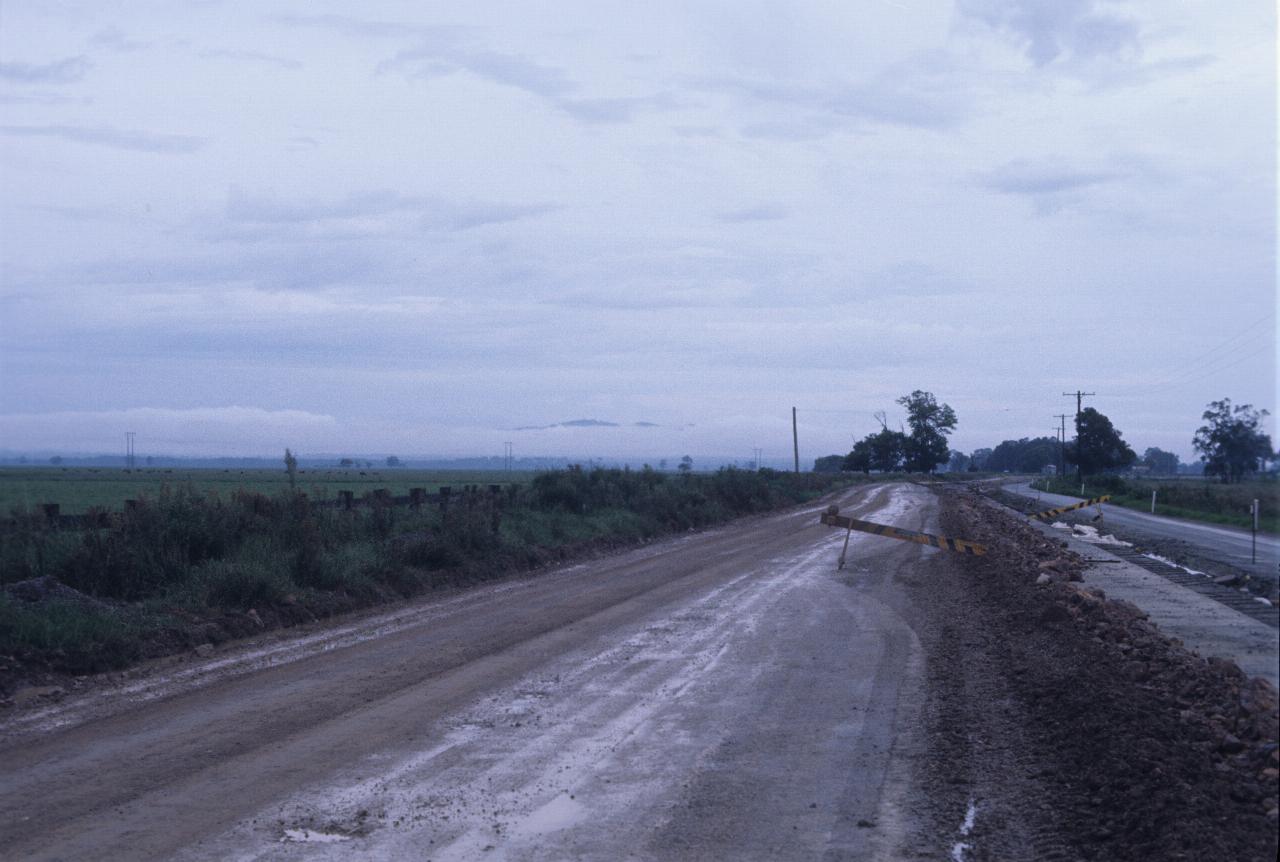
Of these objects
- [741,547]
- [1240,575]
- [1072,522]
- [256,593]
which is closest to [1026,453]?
[1072,522]

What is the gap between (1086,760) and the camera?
306 inches

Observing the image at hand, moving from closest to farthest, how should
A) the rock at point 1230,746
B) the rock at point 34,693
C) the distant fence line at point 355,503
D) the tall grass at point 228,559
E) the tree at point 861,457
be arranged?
the rock at point 1230,746 < the rock at point 34,693 < the tall grass at point 228,559 < the distant fence line at point 355,503 < the tree at point 861,457

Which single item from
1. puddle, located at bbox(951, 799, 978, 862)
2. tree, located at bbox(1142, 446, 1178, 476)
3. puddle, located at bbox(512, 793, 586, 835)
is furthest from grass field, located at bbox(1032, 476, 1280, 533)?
puddle, located at bbox(512, 793, 586, 835)

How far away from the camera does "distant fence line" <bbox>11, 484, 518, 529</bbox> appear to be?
16.2m

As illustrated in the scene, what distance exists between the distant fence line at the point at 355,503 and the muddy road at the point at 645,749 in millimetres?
4440

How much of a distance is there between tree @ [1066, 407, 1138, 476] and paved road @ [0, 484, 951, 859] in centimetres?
2338

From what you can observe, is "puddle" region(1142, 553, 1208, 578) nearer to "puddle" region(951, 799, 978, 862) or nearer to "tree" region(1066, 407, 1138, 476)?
"tree" region(1066, 407, 1138, 476)

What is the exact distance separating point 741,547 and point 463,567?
9.25 metres

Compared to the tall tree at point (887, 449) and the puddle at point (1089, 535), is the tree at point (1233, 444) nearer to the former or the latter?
the puddle at point (1089, 535)

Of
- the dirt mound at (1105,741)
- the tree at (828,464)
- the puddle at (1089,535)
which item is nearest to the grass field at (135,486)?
the dirt mound at (1105,741)

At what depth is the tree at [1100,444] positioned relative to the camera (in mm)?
34969

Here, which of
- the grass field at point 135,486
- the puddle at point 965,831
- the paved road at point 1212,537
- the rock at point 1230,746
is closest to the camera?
the puddle at point 965,831

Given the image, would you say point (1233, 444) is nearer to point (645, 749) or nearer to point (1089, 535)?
point (645, 749)

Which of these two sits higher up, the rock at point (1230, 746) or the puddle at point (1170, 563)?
the rock at point (1230, 746)
